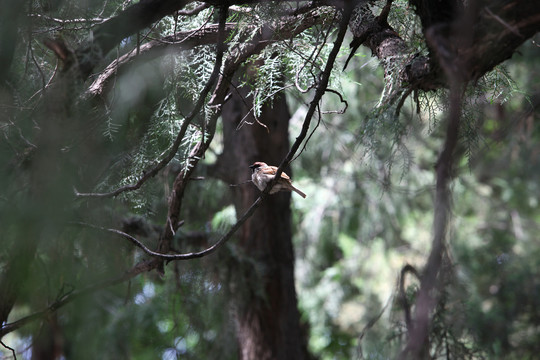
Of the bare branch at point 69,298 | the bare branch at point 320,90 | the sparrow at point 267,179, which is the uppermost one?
the sparrow at point 267,179

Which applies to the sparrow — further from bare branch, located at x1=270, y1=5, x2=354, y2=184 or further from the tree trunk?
bare branch, located at x1=270, y1=5, x2=354, y2=184

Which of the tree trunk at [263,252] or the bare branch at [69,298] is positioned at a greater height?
the tree trunk at [263,252]

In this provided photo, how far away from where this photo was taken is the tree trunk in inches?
185

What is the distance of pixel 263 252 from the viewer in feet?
16.1

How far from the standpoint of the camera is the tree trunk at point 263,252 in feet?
15.4

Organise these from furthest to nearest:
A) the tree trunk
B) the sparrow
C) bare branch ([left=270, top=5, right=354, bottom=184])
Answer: the tree trunk → the sparrow → bare branch ([left=270, top=5, right=354, bottom=184])

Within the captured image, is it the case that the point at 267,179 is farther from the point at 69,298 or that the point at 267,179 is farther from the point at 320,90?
the point at 69,298

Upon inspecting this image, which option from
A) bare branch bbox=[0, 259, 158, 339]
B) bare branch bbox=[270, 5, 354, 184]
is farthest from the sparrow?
bare branch bbox=[270, 5, 354, 184]

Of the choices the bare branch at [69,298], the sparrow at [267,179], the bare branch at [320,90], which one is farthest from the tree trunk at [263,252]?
the bare branch at [320,90]

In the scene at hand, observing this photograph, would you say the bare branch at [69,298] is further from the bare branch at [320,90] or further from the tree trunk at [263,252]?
the tree trunk at [263,252]

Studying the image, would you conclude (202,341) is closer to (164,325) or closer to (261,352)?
(261,352)

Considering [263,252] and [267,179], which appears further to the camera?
[263,252]

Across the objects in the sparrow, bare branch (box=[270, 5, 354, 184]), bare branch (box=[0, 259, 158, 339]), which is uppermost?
the sparrow

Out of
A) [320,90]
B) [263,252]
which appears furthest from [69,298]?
[263,252]
